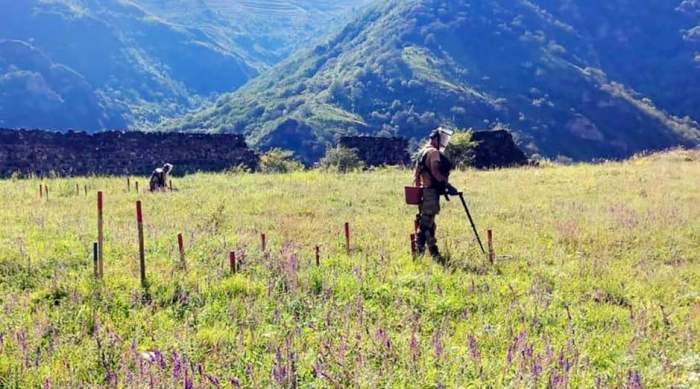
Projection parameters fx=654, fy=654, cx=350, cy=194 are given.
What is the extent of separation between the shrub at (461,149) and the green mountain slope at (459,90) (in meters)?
56.5

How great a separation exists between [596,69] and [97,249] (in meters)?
146

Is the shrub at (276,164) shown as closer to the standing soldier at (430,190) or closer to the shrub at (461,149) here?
the shrub at (461,149)

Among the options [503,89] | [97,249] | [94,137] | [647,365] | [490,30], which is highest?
[490,30]

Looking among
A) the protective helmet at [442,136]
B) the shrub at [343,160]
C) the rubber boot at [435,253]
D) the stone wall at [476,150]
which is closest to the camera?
the rubber boot at [435,253]

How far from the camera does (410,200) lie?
820 centimetres

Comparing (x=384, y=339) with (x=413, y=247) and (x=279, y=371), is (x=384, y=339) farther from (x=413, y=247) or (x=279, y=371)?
(x=413, y=247)

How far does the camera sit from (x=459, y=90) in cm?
11738

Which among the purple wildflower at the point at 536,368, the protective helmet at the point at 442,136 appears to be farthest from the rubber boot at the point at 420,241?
the purple wildflower at the point at 536,368

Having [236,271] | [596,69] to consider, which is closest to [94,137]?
[236,271]

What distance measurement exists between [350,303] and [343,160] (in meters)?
21.0

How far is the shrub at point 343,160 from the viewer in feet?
85.5

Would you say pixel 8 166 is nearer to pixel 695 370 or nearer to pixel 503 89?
pixel 695 370

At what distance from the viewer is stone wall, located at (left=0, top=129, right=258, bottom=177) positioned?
22.6 meters

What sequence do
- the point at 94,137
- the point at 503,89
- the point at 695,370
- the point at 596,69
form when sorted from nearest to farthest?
the point at 695,370
the point at 94,137
the point at 503,89
the point at 596,69
